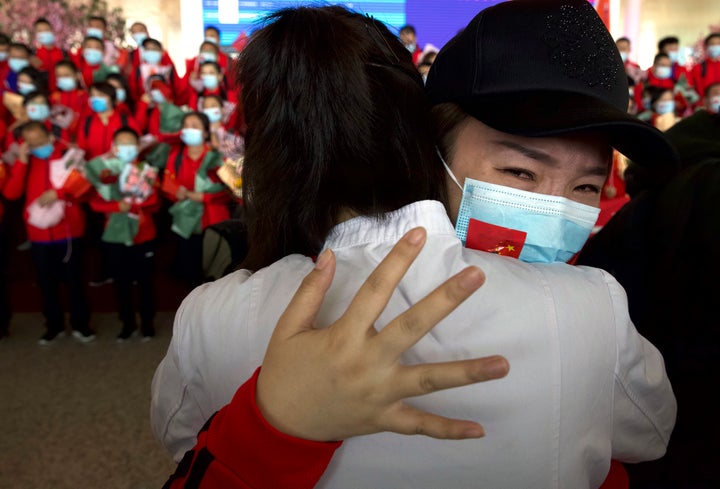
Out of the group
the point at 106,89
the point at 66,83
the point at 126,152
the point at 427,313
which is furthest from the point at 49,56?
the point at 427,313

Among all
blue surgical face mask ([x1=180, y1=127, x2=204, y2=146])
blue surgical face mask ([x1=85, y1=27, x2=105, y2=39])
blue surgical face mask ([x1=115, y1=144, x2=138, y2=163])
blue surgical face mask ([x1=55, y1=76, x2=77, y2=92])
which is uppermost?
blue surgical face mask ([x1=85, y1=27, x2=105, y2=39])

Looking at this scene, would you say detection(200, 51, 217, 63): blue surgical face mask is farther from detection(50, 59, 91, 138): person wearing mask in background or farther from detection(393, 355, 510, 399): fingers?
detection(393, 355, 510, 399): fingers

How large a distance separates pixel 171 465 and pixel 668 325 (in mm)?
2130

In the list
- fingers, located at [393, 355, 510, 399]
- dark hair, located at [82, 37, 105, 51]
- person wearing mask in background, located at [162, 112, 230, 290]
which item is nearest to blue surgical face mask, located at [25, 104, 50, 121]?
person wearing mask in background, located at [162, 112, 230, 290]

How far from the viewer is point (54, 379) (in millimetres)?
3225

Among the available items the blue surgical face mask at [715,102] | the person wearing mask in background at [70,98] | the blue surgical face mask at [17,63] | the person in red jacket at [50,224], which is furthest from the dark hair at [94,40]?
the blue surgical face mask at [715,102]

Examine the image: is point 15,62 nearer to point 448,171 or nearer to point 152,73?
point 152,73

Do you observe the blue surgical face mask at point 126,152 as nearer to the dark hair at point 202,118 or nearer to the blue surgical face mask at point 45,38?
the dark hair at point 202,118

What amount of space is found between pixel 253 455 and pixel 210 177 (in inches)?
131

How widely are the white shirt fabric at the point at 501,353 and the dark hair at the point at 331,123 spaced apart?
0.19ft

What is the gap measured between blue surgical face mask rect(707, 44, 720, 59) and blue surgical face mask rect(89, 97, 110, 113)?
18.0 feet

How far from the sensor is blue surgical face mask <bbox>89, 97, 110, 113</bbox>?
4.33 m

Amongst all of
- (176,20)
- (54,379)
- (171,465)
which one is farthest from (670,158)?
(176,20)

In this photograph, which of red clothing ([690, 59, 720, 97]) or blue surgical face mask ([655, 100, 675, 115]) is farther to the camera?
red clothing ([690, 59, 720, 97])
